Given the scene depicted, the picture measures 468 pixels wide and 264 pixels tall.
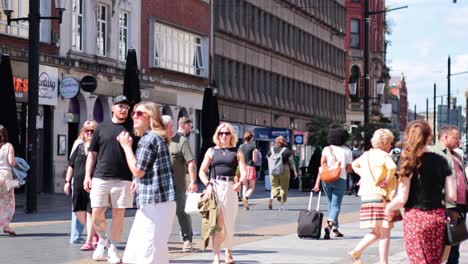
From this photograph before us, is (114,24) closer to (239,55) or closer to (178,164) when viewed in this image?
(239,55)

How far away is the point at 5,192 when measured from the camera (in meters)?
17.8

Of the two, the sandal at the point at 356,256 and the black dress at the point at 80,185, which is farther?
the black dress at the point at 80,185

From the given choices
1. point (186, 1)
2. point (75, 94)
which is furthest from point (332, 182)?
point (186, 1)

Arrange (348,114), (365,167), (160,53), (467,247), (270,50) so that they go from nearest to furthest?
1. (365,167)
2. (467,247)
3. (160,53)
4. (270,50)
5. (348,114)

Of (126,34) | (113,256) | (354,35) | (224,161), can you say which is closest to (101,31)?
(126,34)

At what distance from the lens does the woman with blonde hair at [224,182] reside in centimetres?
1362

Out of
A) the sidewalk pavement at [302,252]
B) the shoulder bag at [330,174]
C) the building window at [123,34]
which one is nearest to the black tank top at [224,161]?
the sidewalk pavement at [302,252]

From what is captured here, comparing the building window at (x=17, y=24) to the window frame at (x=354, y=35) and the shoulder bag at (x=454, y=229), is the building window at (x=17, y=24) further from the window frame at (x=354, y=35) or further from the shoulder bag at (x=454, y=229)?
the window frame at (x=354, y=35)

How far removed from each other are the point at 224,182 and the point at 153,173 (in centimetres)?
348

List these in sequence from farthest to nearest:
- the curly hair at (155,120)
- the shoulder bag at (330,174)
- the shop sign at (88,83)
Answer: the shop sign at (88,83), the shoulder bag at (330,174), the curly hair at (155,120)

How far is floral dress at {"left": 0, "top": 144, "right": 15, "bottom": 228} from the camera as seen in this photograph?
57.0 feet

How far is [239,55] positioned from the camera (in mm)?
57062

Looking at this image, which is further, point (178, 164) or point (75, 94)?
point (75, 94)

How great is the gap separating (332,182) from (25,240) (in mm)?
4939
